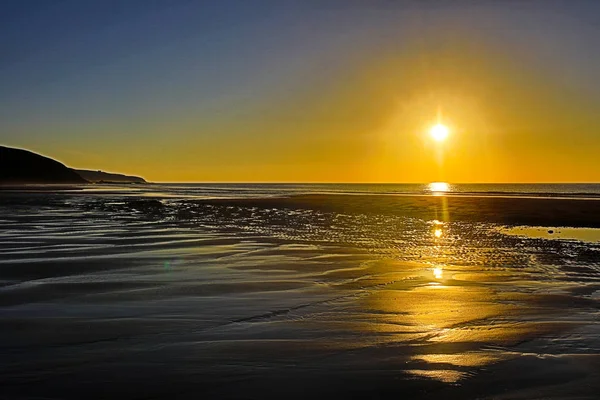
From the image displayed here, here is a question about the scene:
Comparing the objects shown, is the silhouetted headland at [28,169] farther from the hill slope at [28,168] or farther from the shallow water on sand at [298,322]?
the shallow water on sand at [298,322]

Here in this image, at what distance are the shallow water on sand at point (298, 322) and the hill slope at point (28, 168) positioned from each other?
15728cm

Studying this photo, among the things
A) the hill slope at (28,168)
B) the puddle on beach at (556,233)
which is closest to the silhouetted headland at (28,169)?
the hill slope at (28,168)

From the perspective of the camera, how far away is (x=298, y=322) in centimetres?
911

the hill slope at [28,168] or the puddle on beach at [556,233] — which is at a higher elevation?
the hill slope at [28,168]

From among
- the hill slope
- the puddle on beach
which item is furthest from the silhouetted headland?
the puddle on beach

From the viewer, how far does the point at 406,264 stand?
52.7ft

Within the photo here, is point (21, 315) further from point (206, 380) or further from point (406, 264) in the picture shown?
point (406, 264)

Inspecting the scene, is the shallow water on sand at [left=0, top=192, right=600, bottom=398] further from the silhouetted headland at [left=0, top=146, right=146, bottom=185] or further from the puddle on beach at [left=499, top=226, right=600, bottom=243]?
the silhouetted headland at [left=0, top=146, right=146, bottom=185]

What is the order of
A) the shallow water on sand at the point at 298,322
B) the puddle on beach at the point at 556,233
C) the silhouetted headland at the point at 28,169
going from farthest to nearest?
1. the silhouetted headland at the point at 28,169
2. the puddle on beach at the point at 556,233
3. the shallow water on sand at the point at 298,322

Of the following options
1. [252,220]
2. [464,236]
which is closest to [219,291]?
[464,236]

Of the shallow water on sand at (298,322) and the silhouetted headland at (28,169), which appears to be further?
the silhouetted headland at (28,169)

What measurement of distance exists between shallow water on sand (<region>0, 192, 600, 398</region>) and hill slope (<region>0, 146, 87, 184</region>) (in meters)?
157

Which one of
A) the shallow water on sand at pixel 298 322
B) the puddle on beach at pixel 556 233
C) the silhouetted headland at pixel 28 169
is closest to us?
the shallow water on sand at pixel 298 322

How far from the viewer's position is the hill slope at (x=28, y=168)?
165 m
